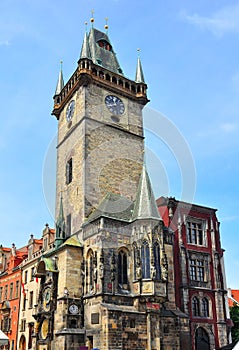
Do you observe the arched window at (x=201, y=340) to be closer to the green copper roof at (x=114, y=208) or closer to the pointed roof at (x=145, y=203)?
the pointed roof at (x=145, y=203)

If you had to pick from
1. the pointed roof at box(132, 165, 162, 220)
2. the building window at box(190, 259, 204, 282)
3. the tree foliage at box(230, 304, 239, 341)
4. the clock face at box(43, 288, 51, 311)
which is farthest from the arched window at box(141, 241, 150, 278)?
the tree foliage at box(230, 304, 239, 341)

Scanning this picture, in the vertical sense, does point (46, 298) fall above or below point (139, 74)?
below

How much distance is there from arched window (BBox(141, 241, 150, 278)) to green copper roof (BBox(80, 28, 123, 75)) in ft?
65.2

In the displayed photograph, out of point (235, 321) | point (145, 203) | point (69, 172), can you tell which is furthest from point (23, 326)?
point (235, 321)

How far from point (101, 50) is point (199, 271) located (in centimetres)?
2481

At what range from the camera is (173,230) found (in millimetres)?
32781

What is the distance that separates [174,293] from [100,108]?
17.7 meters

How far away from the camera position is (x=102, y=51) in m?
41.9

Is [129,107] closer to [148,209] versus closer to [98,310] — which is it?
[148,209]

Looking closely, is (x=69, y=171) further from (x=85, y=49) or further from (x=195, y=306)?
(x=195, y=306)

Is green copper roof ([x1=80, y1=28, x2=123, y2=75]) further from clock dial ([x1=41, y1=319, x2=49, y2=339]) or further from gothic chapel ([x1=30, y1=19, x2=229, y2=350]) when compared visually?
clock dial ([x1=41, y1=319, x2=49, y2=339])

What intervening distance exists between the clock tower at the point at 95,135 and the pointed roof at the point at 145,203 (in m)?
3.50

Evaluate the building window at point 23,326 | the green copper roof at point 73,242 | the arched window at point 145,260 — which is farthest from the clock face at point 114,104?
the building window at point 23,326

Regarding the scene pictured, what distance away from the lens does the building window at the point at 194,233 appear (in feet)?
110
